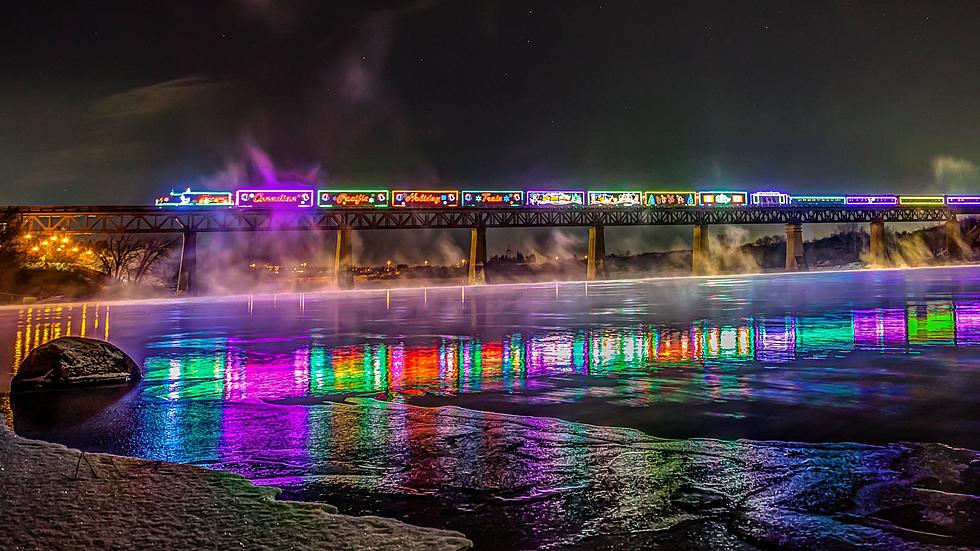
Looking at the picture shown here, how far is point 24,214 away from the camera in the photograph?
232 ft

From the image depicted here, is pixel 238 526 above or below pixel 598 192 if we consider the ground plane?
below

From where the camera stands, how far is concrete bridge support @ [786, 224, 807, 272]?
101m

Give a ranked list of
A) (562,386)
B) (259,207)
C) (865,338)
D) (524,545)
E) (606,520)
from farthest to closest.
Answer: (259,207) → (865,338) → (562,386) → (606,520) → (524,545)

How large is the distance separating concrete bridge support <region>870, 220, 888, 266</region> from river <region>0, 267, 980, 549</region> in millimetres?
106189

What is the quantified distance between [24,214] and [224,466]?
81036 millimetres

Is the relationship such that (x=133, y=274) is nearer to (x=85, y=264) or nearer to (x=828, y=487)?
(x=85, y=264)

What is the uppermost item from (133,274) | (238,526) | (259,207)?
(259,207)

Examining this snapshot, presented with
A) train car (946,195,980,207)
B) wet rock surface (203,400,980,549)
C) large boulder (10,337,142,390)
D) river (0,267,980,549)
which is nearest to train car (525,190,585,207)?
train car (946,195,980,207)

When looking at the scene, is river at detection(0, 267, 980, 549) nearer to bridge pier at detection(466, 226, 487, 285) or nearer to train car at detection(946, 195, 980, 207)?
bridge pier at detection(466, 226, 487, 285)

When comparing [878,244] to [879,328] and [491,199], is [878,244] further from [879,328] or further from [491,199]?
[879,328]

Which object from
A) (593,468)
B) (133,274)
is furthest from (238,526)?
(133,274)

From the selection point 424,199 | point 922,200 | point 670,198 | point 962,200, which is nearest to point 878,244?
point 922,200

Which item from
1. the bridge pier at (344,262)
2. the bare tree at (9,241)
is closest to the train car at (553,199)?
the bridge pier at (344,262)

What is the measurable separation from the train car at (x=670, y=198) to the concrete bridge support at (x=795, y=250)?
50.2 ft
